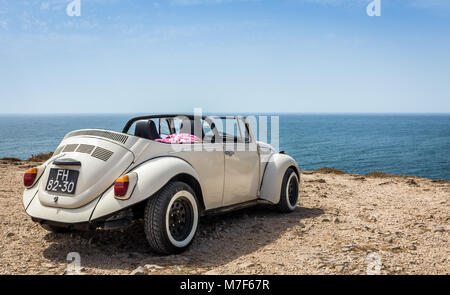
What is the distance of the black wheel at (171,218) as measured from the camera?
4.25 metres

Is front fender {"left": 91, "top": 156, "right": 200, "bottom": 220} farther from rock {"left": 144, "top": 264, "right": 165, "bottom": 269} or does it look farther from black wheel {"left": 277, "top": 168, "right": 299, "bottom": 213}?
black wheel {"left": 277, "top": 168, "right": 299, "bottom": 213}

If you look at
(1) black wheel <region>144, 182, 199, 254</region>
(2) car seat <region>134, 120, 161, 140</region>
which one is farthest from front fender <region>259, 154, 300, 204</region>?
(2) car seat <region>134, 120, 161, 140</region>

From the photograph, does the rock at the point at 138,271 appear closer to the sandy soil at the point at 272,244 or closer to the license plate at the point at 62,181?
the sandy soil at the point at 272,244

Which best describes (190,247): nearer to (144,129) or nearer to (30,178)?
(144,129)

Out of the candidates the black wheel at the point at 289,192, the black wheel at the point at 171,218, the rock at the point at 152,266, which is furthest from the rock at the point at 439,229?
the rock at the point at 152,266

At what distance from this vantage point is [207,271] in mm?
4043

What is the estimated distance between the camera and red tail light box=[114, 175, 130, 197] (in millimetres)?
4172

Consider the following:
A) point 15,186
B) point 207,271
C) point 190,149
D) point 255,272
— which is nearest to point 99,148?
point 190,149

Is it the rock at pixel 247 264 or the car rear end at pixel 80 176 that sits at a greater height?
the car rear end at pixel 80 176

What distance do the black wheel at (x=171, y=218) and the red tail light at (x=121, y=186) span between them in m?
0.30

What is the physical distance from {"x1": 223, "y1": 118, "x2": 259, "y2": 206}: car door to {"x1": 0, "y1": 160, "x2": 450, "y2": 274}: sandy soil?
0.47 metres

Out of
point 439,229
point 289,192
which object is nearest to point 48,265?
point 289,192

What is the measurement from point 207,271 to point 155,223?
75cm
